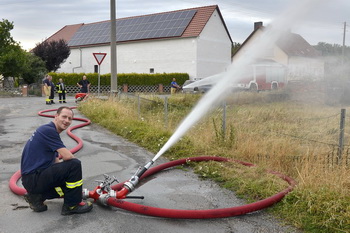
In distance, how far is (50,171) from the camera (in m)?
4.33

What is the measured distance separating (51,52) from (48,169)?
122 ft

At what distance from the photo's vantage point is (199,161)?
681cm

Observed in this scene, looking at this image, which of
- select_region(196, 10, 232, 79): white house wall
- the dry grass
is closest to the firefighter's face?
the dry grass

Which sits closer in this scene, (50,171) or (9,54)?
(50,171)

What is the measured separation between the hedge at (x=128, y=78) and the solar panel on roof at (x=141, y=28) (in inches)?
168

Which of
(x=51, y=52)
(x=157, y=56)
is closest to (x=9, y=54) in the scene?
(x=51, y=52)

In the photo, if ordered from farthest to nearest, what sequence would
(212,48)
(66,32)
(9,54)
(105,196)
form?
(66,32)
(212,48)
(9,54)
(105,196)

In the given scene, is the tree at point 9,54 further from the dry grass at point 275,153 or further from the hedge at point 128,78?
the dry grass at point 275,153

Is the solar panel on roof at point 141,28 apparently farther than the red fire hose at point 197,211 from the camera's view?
Yes

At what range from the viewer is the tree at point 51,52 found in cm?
3853

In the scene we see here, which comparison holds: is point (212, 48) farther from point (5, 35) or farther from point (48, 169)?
point (48, 169)

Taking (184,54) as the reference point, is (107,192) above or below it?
below

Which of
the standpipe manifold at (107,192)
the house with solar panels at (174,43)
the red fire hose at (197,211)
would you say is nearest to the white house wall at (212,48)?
the house with solar panels at (174,43)

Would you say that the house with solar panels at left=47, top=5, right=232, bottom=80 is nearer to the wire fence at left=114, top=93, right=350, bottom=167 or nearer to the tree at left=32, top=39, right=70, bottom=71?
the tree at left=32, top=39, right=70, bottom=71
